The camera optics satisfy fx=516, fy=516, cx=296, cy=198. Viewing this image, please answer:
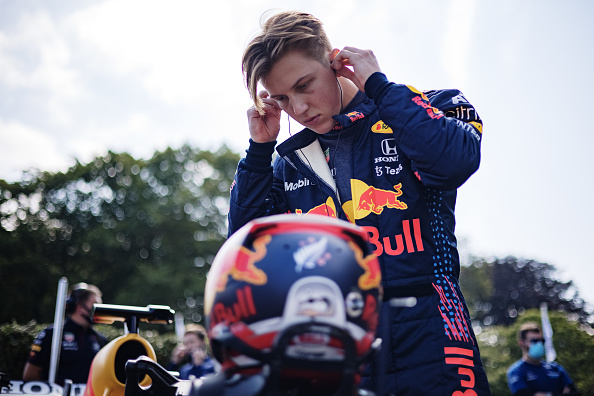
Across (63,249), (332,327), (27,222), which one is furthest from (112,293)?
(332,327)

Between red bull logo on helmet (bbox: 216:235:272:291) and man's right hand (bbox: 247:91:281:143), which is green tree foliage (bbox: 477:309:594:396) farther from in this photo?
red bull logo on helmet (bbox: 216:235:272:291)

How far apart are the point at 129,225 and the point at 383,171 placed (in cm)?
2774

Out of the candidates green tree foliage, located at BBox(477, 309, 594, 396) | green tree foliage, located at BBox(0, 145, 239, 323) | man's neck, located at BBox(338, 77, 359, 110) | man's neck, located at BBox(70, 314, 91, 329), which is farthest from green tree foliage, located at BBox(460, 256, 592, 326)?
man's neck, located at BBox(338, 77, 359, 110)

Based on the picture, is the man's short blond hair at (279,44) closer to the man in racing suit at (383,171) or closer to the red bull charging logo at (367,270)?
the man in racing suit at (383,171)

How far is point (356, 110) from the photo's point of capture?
2211mm

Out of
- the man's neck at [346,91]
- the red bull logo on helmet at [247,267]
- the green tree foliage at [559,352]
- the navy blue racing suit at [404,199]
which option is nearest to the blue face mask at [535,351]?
the navy blue racing suit at [404,199]

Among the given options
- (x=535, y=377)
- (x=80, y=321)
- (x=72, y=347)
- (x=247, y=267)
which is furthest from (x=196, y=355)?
(x=247, y=267)

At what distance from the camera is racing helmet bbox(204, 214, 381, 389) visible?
116 cm

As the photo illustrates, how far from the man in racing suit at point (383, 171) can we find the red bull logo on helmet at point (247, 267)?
645mm

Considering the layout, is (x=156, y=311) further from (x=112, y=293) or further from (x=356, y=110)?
(x=112, y=293)

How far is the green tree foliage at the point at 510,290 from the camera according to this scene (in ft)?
107

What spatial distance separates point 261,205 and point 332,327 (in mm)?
1144

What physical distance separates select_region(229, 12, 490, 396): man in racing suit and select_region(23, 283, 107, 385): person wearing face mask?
505 cm

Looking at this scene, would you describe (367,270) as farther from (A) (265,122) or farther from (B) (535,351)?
(B) (535,351)
